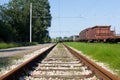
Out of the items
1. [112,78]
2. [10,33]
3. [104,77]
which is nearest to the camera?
[112,78]

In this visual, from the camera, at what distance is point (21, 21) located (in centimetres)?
7388

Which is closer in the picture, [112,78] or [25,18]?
[112,78]

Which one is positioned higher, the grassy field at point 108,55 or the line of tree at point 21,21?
the line of tree at point 21,21

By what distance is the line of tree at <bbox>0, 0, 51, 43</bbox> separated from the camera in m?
62.5

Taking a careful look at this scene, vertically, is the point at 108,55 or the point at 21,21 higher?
the point at 21,21

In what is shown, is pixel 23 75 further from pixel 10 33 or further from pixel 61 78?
pixel 10 33

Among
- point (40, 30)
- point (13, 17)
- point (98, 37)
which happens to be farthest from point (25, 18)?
point (98, 37)

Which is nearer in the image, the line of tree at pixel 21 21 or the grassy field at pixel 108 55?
the grassy field at pixel 108 55

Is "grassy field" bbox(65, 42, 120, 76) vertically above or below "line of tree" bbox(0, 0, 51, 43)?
below

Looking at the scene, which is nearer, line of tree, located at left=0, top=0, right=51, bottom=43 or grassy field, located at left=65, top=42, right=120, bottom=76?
grassy field, located at left=65, top=42, right=120, bottom=76

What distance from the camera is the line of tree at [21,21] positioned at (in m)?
62.5

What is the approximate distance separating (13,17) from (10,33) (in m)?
11.8

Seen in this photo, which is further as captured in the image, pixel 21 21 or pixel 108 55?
pixel 21 21

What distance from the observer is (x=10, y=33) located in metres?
62.3
